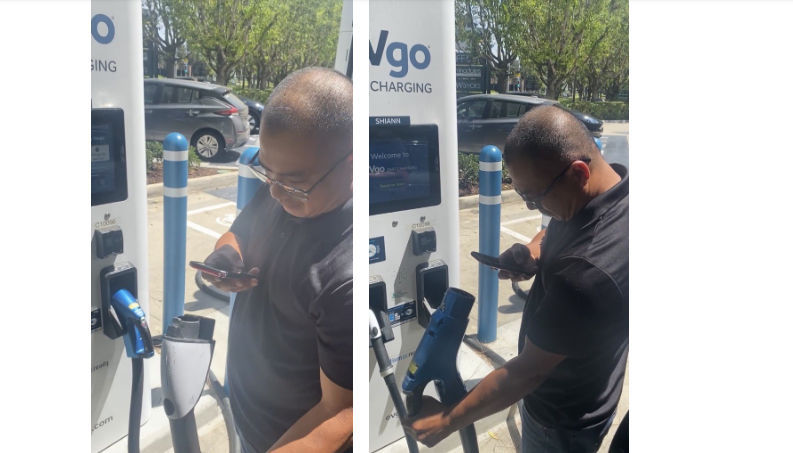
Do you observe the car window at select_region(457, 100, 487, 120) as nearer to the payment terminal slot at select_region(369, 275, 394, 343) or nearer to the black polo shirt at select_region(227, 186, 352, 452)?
the black polo shirt at select_region(227, 186, 352, 452)

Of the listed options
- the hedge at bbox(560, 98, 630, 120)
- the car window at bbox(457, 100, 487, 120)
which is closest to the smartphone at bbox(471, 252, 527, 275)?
the car window at bbox(457, 100, 487, 120)

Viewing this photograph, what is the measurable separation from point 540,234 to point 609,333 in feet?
1.38

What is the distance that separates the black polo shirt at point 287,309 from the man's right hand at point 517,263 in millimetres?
→ 515

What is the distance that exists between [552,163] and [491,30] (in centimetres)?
48

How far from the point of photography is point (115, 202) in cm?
210

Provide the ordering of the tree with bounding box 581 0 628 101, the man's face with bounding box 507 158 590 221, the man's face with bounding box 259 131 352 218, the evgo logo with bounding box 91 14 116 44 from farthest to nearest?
1. the tree with bounding box 581 0 628 101
2. the man's face with bounding box 507 158 590 221
3. the man's face with bounding box 259 131 352 218
4. the evgo logo with bounding box 91 14 116 44

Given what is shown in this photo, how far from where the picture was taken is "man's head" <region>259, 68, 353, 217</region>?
211 centimetres

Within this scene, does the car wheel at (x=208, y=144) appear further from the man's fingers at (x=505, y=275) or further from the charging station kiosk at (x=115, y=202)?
the man's fingers at (x=505, y=275)

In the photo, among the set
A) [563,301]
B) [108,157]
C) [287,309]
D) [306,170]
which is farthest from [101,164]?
[563,301]

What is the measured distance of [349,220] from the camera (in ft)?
7.26

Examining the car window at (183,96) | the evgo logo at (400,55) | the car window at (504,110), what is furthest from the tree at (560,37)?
the car window at (183,96)

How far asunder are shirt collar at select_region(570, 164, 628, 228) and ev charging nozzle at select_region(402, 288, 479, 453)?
0.44 meters

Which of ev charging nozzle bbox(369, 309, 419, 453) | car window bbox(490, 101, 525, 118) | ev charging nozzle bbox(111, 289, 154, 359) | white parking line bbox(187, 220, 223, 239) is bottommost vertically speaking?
ev charging nozzle bbox(369, 309, 419, 453)
